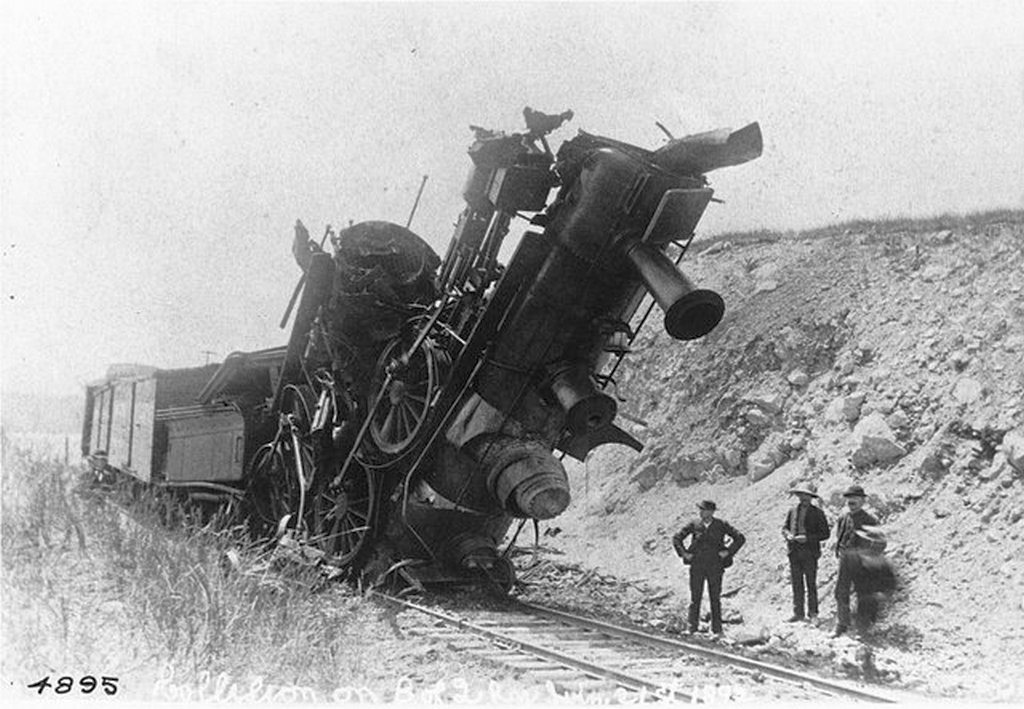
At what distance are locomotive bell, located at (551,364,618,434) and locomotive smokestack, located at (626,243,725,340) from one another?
132 cm

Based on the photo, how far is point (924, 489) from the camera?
30.8ft

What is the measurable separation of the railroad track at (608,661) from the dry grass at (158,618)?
1.50ft

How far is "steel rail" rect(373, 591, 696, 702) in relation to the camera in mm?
5529

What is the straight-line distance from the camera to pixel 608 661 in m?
6.47

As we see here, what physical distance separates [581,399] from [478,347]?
104cm

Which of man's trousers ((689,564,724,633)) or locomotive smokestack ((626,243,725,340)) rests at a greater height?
locomotive smokestack ((626,243,725,340))

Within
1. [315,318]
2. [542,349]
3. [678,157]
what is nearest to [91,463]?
[315,318]

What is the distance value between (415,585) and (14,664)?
398 cm

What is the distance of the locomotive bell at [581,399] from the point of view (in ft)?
25.9

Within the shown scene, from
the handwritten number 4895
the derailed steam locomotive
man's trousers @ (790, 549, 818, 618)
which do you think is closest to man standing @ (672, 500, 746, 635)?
man's trousers @ (790, 549, 818, 618)

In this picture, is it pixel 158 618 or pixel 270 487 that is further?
pixel 270 487

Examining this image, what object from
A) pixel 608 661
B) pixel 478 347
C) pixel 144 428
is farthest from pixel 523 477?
pixel 144 428

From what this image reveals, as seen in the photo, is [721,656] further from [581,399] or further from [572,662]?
[581,399]

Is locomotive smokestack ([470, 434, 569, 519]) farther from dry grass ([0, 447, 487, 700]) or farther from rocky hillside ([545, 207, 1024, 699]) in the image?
rocky hillside ([545, 207, 1024, 699])
